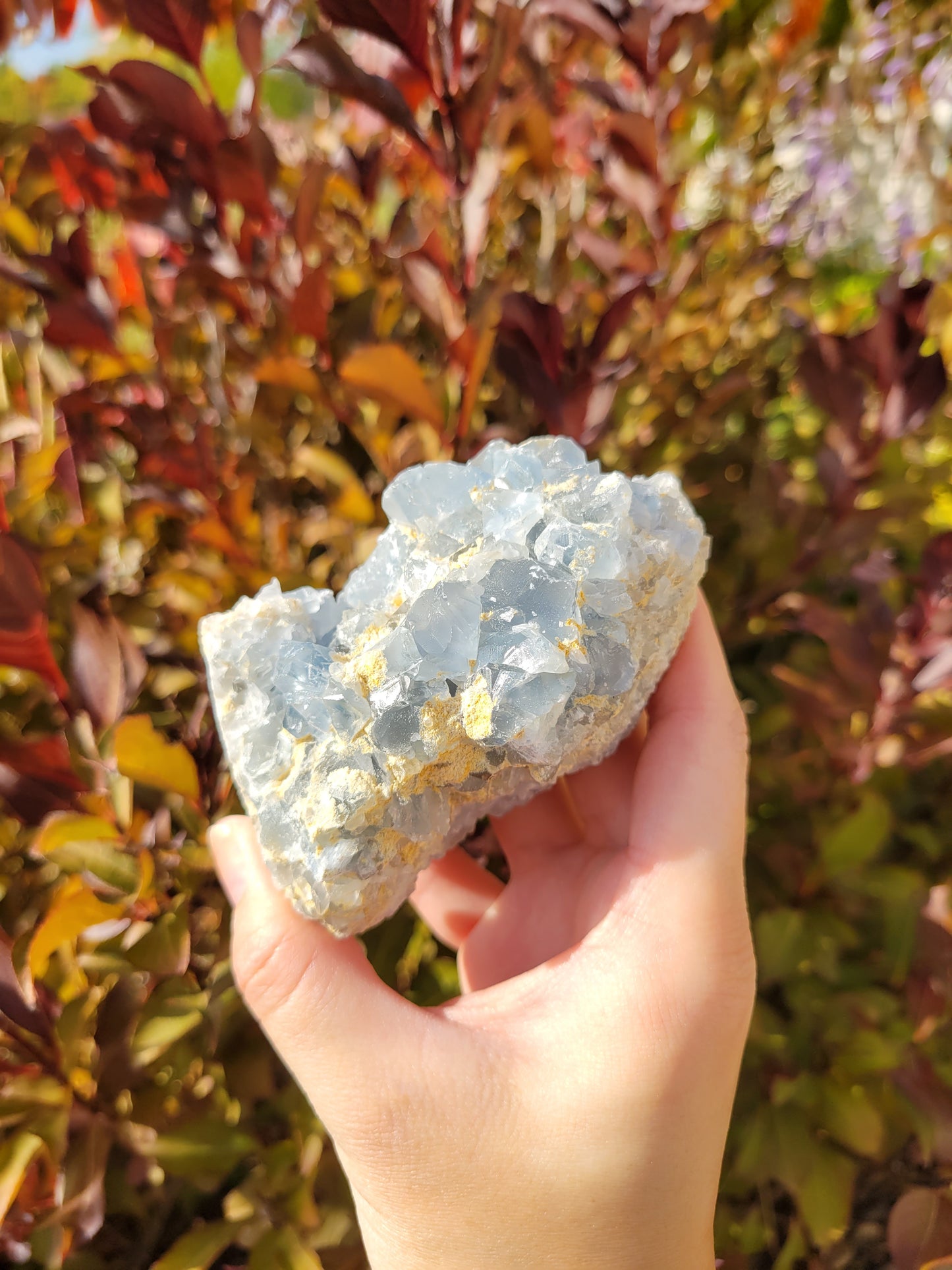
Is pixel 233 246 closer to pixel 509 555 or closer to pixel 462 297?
pixel 462 297

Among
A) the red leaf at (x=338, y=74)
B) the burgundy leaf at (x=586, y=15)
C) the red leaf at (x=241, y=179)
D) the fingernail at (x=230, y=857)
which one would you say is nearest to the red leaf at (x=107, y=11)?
the red leaf at (x=241, y=179)

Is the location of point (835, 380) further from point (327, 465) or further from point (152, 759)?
point (152, 759)

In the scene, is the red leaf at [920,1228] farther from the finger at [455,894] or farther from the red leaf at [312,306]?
the red leaf at [312,306]

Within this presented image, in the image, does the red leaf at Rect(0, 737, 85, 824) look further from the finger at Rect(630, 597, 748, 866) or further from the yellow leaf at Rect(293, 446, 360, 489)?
the finger at Rect(630, 597, 748, 866)

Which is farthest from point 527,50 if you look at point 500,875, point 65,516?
point 500,875

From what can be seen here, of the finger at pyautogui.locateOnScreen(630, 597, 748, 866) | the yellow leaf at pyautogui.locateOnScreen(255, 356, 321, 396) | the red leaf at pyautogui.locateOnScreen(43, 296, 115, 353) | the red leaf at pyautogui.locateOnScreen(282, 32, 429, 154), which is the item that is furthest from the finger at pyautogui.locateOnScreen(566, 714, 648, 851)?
the red leaf at pyautogui.locateOnScreen(43, 296, 115, 353)

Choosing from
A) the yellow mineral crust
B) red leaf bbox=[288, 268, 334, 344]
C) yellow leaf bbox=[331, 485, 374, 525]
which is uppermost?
red leaf bbox=[288, 268, 334, 344]
